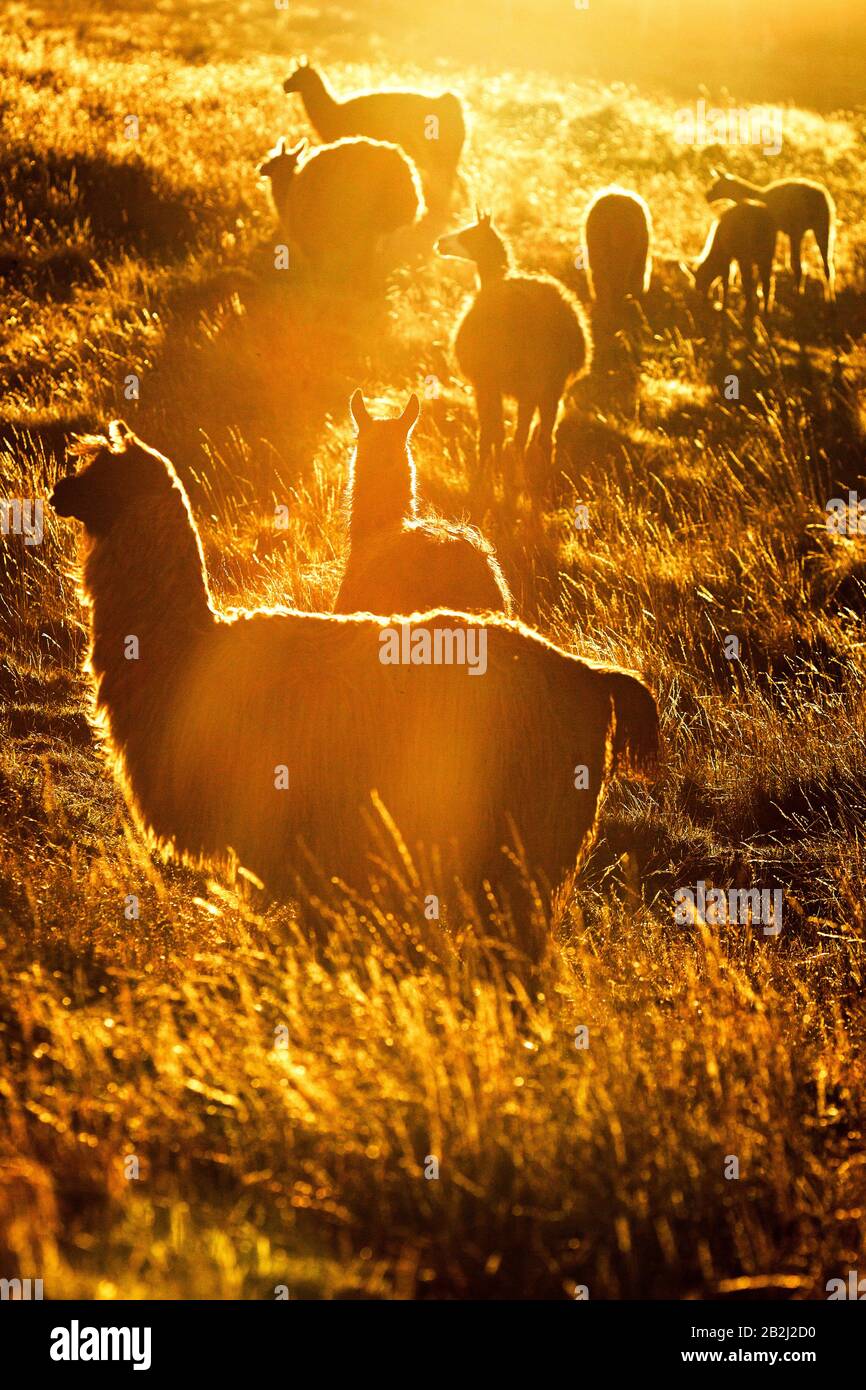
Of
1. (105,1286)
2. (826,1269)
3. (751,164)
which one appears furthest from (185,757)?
(751,164)

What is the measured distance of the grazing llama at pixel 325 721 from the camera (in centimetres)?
447

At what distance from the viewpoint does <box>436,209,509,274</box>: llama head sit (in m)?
10.8

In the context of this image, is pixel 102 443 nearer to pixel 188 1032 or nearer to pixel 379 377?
pixel 188 1032

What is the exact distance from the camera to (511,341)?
10594 mm

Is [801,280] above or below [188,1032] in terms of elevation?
above

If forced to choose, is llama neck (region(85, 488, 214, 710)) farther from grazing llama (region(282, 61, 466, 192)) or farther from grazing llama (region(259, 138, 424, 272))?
grazing llama (region(282, 61, 466, 192))

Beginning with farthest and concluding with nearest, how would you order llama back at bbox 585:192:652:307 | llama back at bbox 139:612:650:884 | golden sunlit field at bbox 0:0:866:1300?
1. llama back at bbox 585:192:652:307
2. llama back at bbox 139:612:650:884
3. golden sunlit field at bbox 0:0:866:1300

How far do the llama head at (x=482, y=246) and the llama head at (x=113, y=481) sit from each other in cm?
654

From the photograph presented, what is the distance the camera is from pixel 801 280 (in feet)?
54.9

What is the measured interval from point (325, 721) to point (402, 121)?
15.7 meters

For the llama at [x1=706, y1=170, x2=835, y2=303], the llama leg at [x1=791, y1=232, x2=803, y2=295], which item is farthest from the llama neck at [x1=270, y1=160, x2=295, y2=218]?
the llama leg at [x1=791, y1=232, x2=803, y2=295]

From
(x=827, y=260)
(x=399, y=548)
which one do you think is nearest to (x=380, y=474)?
(x=399, y=548)

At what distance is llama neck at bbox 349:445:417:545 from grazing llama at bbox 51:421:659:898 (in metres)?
1.50

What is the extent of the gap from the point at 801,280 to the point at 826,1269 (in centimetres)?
1517
